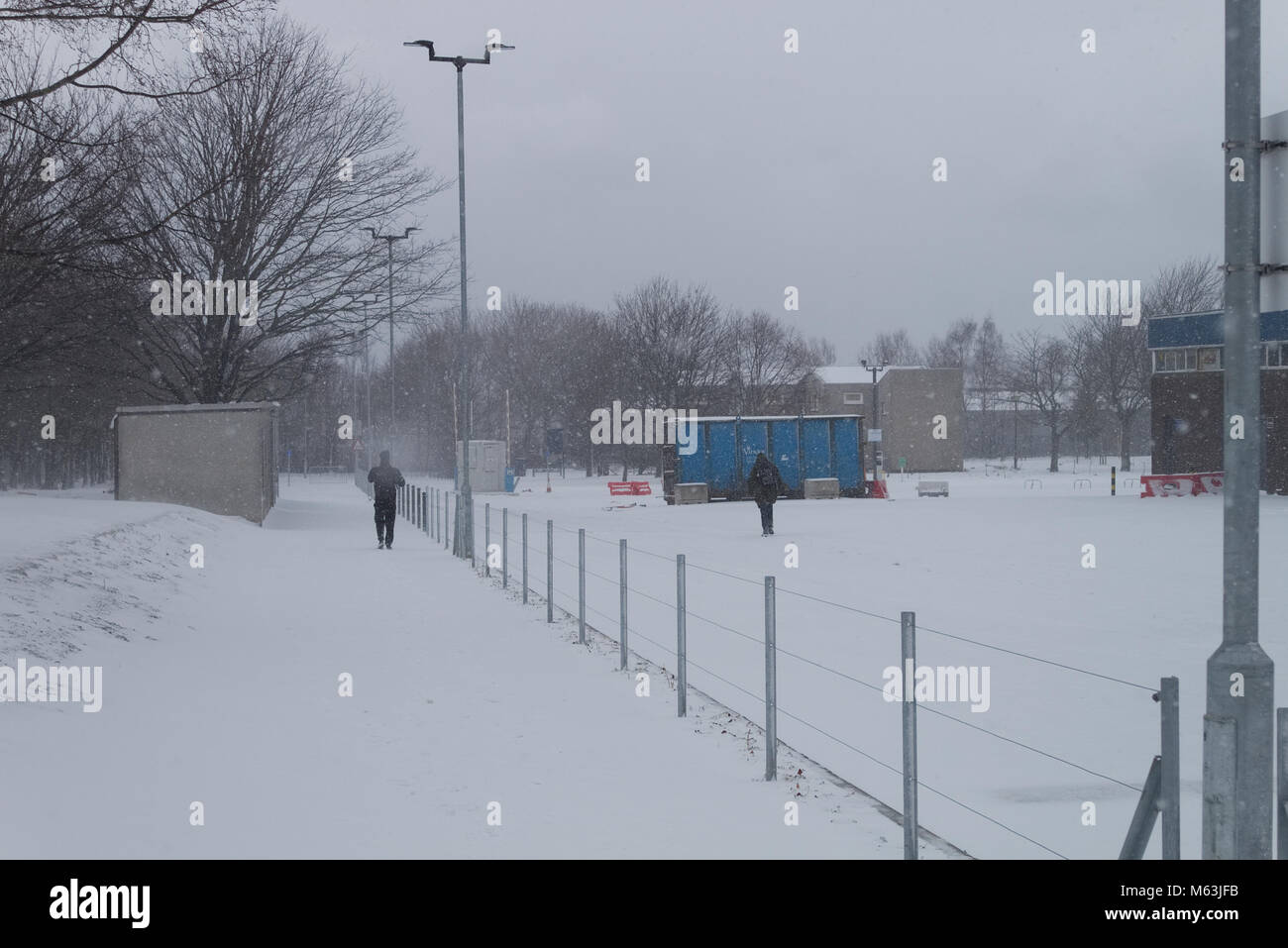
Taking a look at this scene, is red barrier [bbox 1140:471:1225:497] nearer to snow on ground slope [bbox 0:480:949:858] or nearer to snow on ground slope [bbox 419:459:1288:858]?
snow on ground slope [bbox 419:459:1288:858]

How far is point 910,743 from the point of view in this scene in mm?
5469

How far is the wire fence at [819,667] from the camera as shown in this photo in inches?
280

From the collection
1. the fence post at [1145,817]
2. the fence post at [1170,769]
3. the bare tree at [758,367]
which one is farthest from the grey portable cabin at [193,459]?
the bare tree at [758,367]

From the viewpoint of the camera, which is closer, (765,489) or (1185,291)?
(765,489)

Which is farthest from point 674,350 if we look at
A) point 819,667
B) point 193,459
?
point 819,667

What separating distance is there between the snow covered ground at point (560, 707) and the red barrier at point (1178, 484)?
24.1 m

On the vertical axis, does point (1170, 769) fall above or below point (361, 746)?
above

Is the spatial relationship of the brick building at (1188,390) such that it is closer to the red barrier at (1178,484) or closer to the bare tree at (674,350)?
the red barrier at (1178,484)

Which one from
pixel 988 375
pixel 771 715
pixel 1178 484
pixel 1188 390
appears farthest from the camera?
pixel 988 375

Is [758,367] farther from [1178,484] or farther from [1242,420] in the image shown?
[1242,420]

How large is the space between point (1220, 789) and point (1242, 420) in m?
1.27

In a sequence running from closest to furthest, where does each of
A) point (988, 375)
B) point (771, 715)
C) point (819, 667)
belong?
1. point (771, 715)
2. point (819, 667)
3. point (988, 375)

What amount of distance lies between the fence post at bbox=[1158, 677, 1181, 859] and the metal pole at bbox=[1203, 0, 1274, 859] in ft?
1.04

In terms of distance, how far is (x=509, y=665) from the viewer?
10.7 meters
